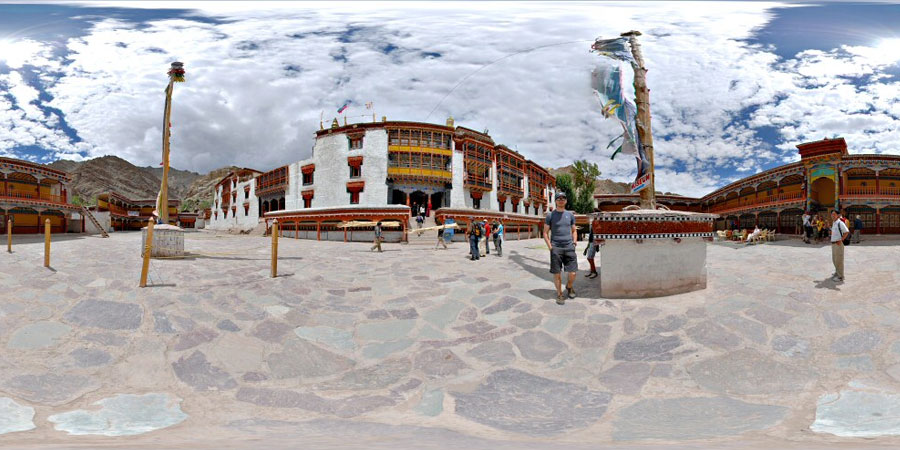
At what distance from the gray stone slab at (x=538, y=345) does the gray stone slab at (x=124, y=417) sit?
3.38 m

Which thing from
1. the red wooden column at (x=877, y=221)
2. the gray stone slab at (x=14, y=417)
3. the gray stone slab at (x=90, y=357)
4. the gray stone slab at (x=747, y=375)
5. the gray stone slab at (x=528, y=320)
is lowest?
the gray stone slab at (x=14, y=417)

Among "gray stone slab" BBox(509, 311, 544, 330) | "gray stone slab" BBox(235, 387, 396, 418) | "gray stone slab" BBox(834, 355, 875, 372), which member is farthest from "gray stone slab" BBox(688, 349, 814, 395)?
"gray stone slab" BBox(235, 387, 396, 418)

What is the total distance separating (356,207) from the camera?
23469mm

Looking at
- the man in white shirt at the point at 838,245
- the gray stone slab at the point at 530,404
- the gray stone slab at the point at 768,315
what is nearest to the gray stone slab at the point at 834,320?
the gray stone slab at the point at 768,315

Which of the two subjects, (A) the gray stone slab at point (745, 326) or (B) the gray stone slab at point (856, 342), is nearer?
(B) the gray stone slab at point (856, 342)

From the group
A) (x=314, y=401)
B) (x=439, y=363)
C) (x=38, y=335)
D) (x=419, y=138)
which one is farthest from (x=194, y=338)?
(x=419, y=138)

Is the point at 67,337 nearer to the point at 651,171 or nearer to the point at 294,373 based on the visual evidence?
the point at 294,373

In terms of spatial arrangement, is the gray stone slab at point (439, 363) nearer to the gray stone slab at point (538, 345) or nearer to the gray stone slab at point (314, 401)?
the gray stone slab at point (314, 401)

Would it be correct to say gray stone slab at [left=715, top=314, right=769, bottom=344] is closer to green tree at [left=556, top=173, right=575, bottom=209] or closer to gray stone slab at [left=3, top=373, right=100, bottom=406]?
gray stone slab at [left=3, top=373, right=100, bottom=406]

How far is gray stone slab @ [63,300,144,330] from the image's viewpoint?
4.55 meters

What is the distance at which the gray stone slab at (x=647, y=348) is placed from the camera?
402 cm

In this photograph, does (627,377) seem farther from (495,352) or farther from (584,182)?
(584,182)

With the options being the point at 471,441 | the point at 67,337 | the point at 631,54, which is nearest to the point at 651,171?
the point at 631,54

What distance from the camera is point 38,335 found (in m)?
4.20
